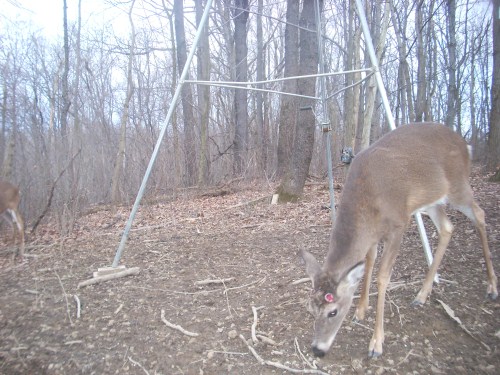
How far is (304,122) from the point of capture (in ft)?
25.4

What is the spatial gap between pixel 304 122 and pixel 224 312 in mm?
5247

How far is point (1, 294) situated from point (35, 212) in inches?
191

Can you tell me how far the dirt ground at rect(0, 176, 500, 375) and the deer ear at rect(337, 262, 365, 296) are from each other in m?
0.48

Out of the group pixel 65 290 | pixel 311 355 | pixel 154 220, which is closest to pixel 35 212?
pixel 154 220

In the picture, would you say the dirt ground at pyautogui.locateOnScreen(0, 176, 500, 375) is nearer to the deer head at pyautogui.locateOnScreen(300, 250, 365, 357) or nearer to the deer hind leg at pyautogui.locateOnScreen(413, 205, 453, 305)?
the deer hind leg at pyautogui.locateOnScreen(413, 205, 453, 305)

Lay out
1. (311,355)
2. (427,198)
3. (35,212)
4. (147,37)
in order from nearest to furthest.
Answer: (311,355), (427,198), (35,212), (147,37)

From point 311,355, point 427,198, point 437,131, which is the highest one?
point 437,131

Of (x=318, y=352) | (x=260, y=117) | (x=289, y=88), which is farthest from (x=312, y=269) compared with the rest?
(x=260, y=117)

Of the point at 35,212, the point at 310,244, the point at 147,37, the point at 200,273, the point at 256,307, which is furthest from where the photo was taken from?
the point at 147,37

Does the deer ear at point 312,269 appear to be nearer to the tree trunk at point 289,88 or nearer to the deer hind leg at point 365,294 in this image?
the deer hind leg at point 365,294

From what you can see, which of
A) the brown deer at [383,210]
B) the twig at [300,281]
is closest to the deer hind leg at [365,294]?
the brown deer at [383,210]

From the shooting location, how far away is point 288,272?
13.2 ft

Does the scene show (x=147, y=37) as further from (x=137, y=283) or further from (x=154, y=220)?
(x=137, y=283)

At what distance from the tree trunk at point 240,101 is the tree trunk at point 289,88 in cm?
151
